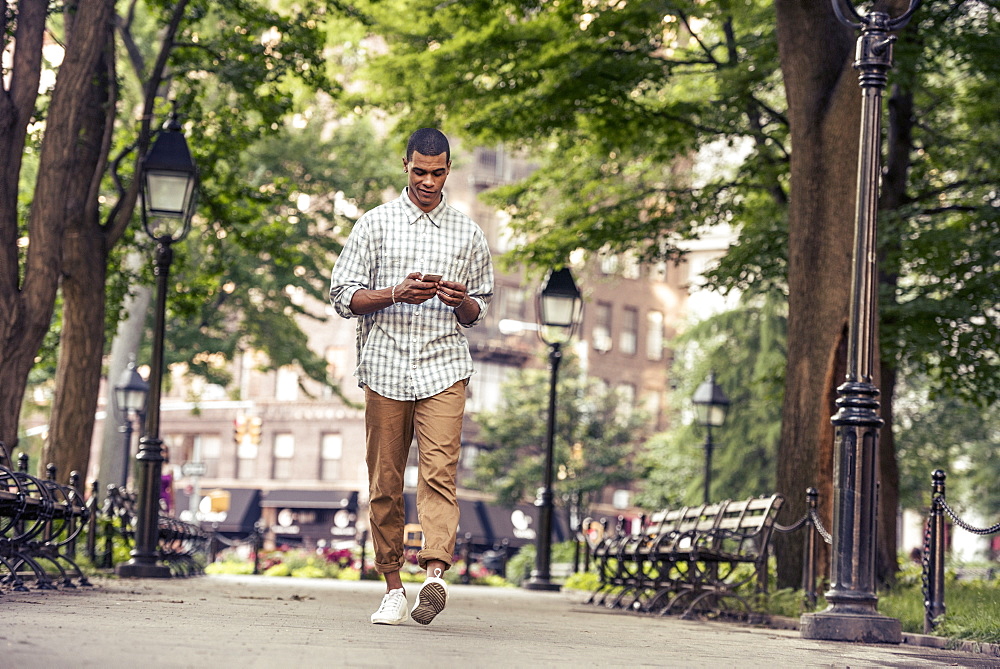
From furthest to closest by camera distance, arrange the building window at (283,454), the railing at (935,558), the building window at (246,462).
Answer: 1. the building window at (246,462)
2. the building window at (283,454)
3. the railing at (935,558)

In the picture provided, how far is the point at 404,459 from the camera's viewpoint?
7387 millimetres

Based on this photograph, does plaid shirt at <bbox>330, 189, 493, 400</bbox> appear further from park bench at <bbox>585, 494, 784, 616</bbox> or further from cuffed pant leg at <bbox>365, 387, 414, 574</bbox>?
park bench at <bbox>585, 494, 784, 616</bbox>

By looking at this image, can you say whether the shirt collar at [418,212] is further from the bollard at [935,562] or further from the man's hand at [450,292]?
the bollard at [935,562]

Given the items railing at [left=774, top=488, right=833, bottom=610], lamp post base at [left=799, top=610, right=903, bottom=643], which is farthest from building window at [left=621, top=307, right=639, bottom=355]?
lamp post base at [left=799, top=610, right=903, bottom=643]

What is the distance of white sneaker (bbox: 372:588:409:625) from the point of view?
7.39 meters

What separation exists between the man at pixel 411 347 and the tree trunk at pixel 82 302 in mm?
9465

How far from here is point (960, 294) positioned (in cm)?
1928

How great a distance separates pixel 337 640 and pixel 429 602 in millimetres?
778

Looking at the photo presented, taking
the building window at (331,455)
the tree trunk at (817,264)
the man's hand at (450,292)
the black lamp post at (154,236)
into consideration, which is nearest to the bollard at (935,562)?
the tree trunk at (817,264)

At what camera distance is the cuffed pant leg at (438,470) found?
7191 millimetres

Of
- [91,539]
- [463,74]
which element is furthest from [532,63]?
[91,539]

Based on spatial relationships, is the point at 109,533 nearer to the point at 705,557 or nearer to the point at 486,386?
the point at 705,557

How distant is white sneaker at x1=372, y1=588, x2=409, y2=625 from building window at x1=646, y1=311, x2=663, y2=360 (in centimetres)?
5968

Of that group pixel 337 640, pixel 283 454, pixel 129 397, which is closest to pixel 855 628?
pixel 337 640
